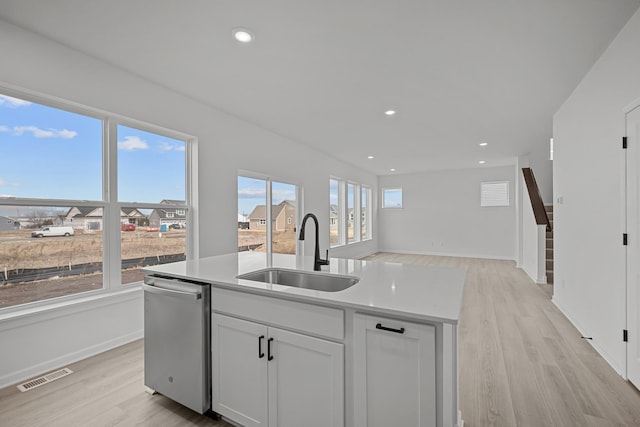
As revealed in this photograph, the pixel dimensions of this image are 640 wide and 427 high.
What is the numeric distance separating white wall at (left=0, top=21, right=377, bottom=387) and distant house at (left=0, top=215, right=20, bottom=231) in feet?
2.23

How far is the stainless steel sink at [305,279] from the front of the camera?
6.10 ft

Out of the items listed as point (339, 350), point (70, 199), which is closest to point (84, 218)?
point (70, 199)

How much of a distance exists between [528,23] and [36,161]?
157 inches

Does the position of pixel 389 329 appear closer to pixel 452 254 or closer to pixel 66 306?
pixel 66 306

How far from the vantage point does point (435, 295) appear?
1.39 meters

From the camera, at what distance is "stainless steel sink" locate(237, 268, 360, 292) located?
1.86 metres

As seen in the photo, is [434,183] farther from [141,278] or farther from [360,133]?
[141,278]

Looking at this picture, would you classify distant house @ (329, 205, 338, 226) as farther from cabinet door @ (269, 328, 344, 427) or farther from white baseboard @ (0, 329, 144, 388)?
cabinet door @ (269, 328, 344, 427)

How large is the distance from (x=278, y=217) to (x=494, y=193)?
21.2ft

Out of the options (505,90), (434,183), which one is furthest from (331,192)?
(505,90)

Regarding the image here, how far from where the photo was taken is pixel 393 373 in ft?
4.00

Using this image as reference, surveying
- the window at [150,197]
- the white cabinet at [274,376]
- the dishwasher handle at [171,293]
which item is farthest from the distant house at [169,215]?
the white cabinet at [274,376]

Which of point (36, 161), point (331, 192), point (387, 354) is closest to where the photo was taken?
point (387, 354)

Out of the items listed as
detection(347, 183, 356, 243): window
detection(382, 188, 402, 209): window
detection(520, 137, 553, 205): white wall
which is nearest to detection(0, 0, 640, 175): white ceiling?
detection(520, 137, 553, 205): white wall
